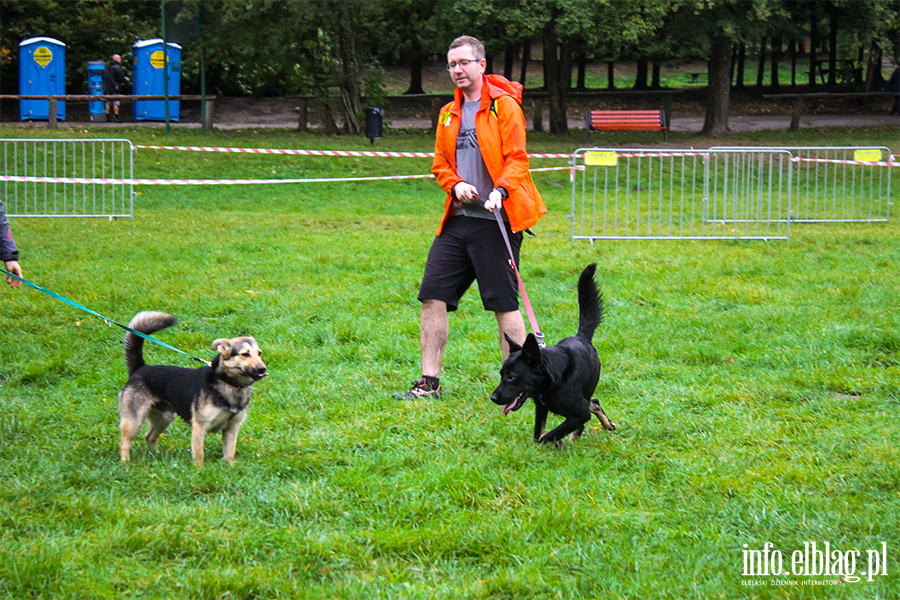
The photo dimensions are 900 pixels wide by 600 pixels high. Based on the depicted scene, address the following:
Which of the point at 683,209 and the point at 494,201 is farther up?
the point at 494,201

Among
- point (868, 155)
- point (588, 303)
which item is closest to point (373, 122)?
point (868, 155)

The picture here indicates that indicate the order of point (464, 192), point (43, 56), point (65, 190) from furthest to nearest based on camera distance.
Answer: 1. point (43, 56)
2. point (65, 190)
3. point (464, 192)

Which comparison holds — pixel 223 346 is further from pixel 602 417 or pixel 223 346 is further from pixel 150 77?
pixel 150 77

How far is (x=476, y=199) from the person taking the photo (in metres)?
5.31

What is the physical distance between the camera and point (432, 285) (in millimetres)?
5660

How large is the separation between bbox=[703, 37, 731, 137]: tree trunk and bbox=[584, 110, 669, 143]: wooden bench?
1716mm

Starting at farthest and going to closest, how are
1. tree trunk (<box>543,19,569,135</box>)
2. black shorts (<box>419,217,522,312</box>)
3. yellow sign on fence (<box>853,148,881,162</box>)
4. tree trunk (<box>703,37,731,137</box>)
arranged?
1. tree trunk (<box>543,19,569,135</box>)
2. tree trunk (<box>703,37,731,137</box>)
3. yellow sign on fence (<box>853,148,881,162</box>)
4. black shorts (<box>419,217,522,312</box>)

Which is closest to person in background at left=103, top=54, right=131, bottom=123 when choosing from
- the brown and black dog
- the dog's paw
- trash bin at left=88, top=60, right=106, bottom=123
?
trash bin at left=88, top=60, right=106, bottom=123

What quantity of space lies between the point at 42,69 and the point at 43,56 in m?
0.40

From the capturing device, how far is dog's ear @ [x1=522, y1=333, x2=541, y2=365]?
4246mm

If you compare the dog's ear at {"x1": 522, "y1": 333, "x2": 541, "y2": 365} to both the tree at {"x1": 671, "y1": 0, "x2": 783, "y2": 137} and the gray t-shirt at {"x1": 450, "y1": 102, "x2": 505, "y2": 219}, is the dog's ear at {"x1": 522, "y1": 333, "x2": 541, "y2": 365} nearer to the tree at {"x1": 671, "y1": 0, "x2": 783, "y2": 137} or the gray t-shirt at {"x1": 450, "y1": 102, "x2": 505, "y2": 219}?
the gray t-shirt at {"x1": 450, "y1": 102, "x2": 505, "y2": 219}

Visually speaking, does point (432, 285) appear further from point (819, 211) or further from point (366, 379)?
point (819, 211)

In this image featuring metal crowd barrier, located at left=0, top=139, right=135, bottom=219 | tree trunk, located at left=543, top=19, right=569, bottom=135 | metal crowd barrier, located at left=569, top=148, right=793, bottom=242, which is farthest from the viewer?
tree trunk, located at left=543, top=19, right=569, bottom=135

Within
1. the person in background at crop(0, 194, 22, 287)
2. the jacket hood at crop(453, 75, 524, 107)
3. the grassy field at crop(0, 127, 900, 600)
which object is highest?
the jacket hood at crop(453, 75, 524, 107)
